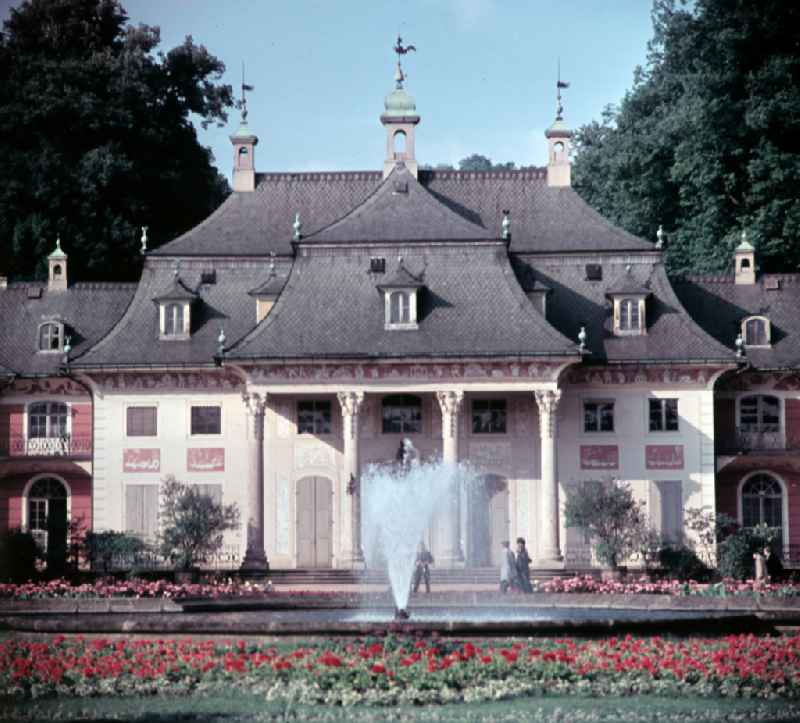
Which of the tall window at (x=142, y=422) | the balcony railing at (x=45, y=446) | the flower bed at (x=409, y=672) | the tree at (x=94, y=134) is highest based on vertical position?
the tree at (x=94, y=134)

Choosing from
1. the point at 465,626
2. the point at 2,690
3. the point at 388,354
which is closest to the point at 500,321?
the point at 388,354

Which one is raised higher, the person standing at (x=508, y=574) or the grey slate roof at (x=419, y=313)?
the grey slate roof at (x=419, y=313)

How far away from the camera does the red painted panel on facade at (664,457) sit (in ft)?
180

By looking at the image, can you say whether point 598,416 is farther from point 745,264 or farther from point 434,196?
point 434,196

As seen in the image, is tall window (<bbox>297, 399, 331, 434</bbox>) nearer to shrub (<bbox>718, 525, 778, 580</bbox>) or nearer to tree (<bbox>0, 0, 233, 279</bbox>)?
shrub (<bbox>718, 525, 778, 580</bbox>)

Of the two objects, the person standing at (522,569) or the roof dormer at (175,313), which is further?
the roof dormer at (175,313)

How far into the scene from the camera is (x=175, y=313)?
56969 mm

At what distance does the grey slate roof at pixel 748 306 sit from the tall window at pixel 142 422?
16.8 metres

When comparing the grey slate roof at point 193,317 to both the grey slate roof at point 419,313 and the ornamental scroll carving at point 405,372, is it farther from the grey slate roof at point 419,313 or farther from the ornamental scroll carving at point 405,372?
the ornamental scroll carving at point 405,372

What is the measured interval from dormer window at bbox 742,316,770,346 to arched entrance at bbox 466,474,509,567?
919 centimetres

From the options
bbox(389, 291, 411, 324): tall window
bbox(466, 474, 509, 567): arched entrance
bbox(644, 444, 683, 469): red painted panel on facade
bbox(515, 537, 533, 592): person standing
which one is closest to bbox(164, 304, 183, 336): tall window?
bbox(389, 291, 411, 324): tall window

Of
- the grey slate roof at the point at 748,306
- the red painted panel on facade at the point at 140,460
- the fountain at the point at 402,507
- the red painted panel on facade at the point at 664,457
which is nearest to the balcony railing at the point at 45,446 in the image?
the red painted panel on facade at the point at 140,460

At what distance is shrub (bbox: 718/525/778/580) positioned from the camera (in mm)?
49281

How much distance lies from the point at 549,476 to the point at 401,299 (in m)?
6.52
